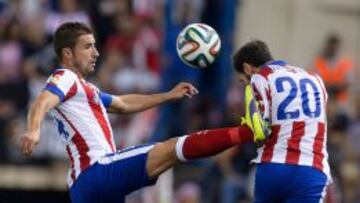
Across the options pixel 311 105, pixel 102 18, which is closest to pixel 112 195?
pixel 311 105

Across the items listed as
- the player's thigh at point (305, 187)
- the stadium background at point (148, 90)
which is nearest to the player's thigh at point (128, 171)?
the player's thigh at point (305, 187)

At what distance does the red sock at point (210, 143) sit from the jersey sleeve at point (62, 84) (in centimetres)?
107

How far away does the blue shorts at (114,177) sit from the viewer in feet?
46.3

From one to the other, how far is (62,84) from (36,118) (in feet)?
2.54

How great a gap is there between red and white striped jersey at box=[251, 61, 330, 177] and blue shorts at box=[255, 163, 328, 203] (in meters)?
0.06

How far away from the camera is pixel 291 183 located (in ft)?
45.5

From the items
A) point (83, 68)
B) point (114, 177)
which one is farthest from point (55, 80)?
point (114, 177)

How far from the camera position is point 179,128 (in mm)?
20922

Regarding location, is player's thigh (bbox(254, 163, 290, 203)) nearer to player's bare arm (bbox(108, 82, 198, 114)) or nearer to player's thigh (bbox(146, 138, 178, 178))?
player's thigh (bbox(146, 138, 178, 178))

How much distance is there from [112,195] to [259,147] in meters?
A: 1.33

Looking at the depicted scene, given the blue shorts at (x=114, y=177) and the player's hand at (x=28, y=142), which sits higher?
the player's hand at (x=28, y=142)

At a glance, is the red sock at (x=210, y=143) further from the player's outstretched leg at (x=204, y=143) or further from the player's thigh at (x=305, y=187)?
the player's thigh at (x=305, y=187)

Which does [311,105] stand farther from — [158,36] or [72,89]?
[158,36]

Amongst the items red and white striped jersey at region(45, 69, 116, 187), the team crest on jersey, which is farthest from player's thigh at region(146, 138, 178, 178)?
the team crest on jersey
